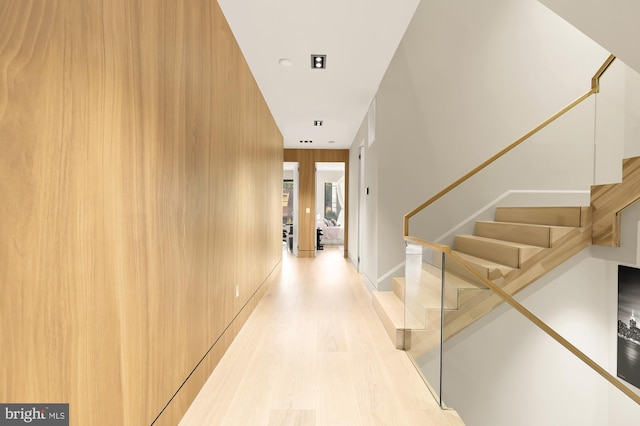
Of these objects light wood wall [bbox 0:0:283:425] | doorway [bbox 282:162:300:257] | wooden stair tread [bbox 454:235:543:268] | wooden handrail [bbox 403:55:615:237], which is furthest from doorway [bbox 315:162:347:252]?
light wood wall [bbox 0:0:283:425]

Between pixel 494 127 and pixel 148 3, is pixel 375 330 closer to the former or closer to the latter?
pixel 494 127

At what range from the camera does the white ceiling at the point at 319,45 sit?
2.68 meters

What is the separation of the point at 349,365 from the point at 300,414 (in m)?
0.72

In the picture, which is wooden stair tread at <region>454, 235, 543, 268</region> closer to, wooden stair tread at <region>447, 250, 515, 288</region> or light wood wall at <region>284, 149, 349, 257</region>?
wooden stair tread at <region>447, 250, 515, 288</region>

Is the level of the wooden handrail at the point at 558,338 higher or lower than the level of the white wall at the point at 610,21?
lower

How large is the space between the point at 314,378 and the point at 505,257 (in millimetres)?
2050

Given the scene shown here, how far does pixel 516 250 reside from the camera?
9.34 ft

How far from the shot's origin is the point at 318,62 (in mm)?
3629

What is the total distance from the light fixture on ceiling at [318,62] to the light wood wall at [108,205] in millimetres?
1312

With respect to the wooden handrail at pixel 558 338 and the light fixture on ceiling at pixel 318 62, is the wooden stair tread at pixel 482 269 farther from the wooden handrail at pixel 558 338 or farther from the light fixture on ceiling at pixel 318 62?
the light fixture on ceiling at pixel 318 62

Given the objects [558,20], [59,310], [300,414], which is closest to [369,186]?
[558,20]

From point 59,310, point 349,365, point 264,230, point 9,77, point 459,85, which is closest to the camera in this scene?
point 9,77

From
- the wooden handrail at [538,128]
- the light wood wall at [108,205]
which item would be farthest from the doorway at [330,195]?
the light wood wall at [108,205]

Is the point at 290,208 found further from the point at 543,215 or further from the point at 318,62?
the point at 543,215
